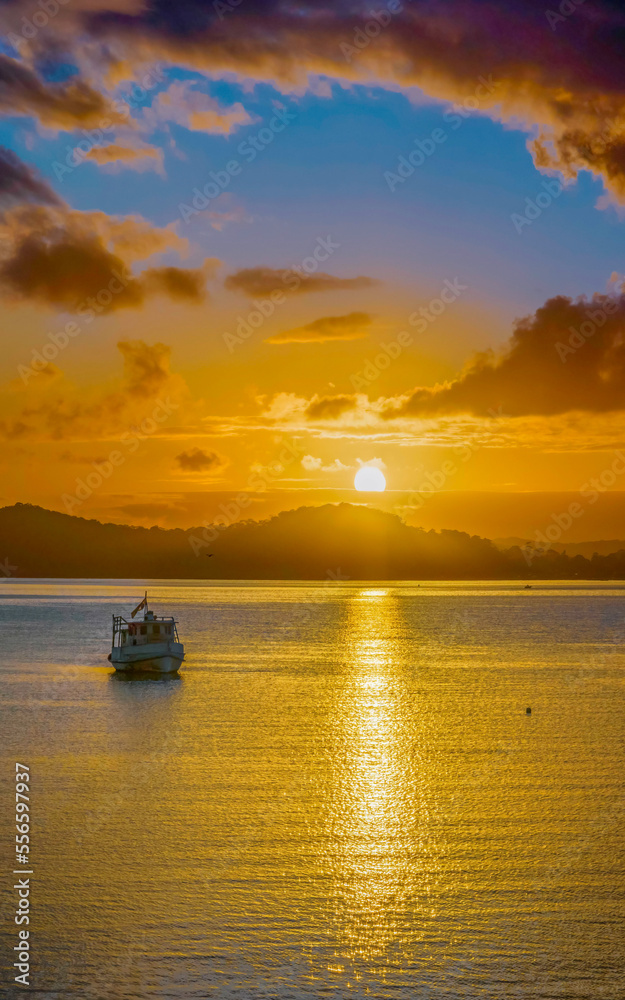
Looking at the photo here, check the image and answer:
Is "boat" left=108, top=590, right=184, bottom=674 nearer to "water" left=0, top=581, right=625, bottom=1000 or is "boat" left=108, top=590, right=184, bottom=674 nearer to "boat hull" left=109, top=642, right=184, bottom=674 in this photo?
"boat hull" left=109, top=642, right=184, bottom=674

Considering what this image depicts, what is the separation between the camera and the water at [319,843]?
24.0 m

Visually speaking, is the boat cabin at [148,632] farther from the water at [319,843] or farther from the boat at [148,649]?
the water at [319,843]

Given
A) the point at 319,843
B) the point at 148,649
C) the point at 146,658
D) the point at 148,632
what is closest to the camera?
the point at 319,843

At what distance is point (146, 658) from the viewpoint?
87.4 m

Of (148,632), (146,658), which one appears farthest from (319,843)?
(148,632)

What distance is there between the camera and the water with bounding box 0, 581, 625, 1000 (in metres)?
24.0

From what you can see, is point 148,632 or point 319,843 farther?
point 148,632

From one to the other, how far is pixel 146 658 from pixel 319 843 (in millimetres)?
55264

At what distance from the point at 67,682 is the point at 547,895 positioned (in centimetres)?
6481

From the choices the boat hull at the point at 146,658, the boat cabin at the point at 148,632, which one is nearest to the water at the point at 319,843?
the boat hull at the point at 146,658

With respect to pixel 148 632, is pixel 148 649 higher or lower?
lower

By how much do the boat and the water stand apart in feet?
29.2

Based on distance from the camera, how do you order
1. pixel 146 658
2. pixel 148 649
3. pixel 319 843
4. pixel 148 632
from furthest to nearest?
pixel 148 632 < pixel 148 649 < pixel 146 658 < pixel 319 843

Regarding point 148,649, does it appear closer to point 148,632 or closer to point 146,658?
point 146,658
